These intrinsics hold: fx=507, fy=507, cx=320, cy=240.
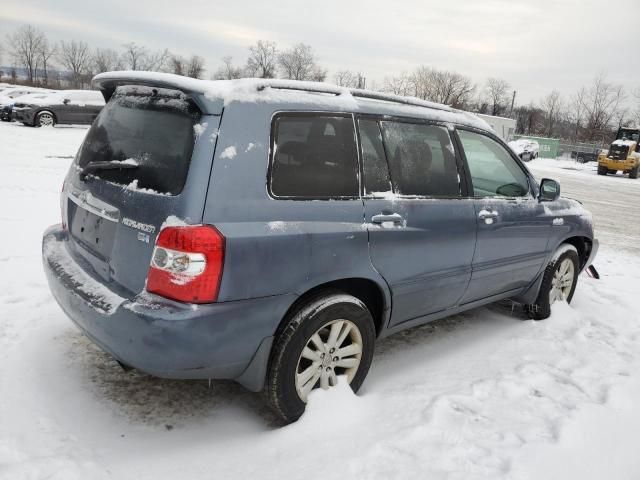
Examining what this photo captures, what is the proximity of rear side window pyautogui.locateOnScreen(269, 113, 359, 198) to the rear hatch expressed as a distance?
14.8 inches

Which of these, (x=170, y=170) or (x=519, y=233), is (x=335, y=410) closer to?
(x=170, y=170)

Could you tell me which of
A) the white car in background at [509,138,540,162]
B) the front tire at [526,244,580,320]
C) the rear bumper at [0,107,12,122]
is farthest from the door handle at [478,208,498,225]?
the white car in background at [509,138,540,162]

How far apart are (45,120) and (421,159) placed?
65.1ft

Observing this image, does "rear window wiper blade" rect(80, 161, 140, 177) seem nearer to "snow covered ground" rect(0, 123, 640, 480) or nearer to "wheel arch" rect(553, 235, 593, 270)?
"snow covered ground" rect(0, 123, 640, 480)

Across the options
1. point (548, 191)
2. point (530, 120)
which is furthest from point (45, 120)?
point (530, 120)

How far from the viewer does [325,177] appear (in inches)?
110

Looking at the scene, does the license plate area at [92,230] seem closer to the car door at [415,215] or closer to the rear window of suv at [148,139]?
the rear window of suv at [148,139]

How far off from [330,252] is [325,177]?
0.42 metres

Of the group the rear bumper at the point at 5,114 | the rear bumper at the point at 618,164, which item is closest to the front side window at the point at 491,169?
the rear bumper at the point at 5,114

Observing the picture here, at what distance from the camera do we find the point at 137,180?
259cm

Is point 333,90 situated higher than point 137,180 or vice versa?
point 333,90

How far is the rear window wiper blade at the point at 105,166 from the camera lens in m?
2.68

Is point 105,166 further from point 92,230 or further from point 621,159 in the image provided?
point 621,159

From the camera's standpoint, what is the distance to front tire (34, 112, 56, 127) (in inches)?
757
